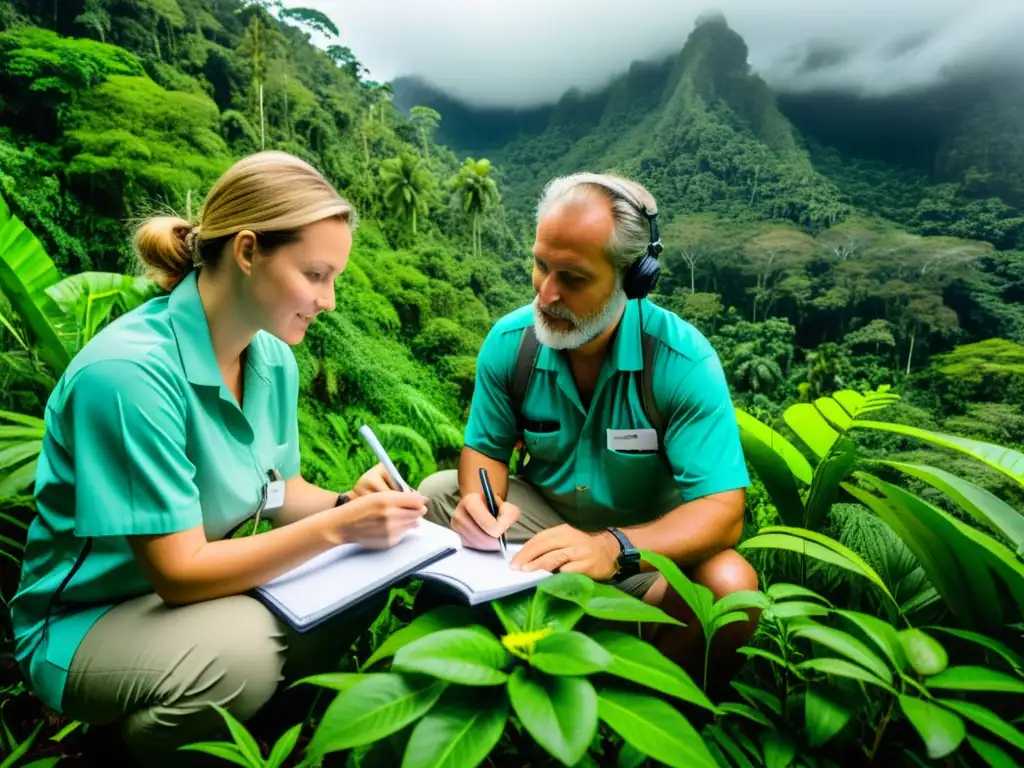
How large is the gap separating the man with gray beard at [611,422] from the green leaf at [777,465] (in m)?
0.31

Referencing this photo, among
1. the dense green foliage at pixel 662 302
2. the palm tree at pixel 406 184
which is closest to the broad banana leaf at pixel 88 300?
the dense green foliage at pixel 662 302

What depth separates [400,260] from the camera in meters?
7.05

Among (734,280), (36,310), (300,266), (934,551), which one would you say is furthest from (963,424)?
(36,310)

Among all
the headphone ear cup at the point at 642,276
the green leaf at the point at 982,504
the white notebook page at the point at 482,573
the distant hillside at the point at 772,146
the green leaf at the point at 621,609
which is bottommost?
the white notebook page at the point at 482,573

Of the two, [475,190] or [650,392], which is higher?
[650,392]

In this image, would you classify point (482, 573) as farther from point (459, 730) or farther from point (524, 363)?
point (524, 363)

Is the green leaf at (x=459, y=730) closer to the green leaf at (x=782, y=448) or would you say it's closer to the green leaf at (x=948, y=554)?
the green leaf at (x=948, y=554)

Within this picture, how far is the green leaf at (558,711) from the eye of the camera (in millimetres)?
502

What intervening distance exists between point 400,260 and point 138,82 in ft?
10.1

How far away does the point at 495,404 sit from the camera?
5.62 feet

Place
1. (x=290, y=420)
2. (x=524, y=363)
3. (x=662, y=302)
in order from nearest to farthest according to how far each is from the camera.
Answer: (x=290, y=420), (x=524, y=363), (x=662, y=302)

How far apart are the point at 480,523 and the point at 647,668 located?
67 cm

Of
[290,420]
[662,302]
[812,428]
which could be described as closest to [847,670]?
[290,420]

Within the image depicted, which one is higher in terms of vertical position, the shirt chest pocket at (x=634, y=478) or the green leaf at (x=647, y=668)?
the green leaf at (x=647, y=668)
